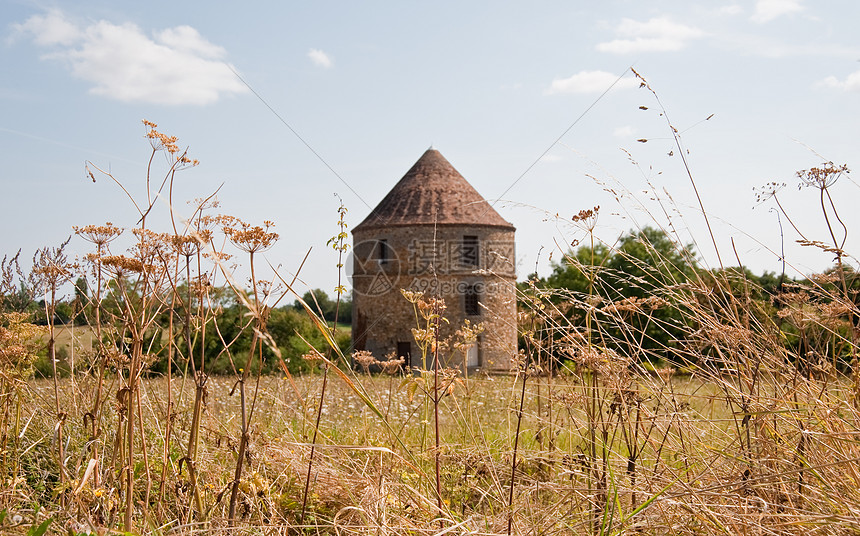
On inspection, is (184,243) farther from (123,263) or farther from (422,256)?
(422,256)

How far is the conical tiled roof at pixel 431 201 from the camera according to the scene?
22.2 meters

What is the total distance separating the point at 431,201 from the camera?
893 inches

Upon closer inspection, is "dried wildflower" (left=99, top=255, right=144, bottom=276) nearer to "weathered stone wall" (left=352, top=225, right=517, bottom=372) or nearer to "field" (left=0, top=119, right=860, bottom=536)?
"field" (left=0, top=119, right=860, bottom=536)

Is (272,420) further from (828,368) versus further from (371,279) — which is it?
(371,279)

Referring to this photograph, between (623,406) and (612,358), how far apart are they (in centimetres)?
21

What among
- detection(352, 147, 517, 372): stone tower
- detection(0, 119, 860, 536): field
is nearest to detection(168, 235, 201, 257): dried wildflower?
detection(0, 119, 860, 536): field

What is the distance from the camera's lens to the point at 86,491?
2096 mm

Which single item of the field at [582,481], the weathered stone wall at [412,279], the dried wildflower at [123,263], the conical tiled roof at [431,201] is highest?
the conical tiled roof at [431,201]

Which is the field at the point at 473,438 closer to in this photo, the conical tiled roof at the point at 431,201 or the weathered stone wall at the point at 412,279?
the weathered stone wall at the point at 412,279

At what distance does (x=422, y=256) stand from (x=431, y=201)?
90.4 inches

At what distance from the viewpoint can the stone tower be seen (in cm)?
2191

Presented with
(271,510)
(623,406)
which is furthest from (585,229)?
(271,510)

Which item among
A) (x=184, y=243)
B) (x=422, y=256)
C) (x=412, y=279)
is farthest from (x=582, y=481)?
(x=412, y=279)

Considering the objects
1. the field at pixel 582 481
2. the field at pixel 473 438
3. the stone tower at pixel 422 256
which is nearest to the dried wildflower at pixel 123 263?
the field at pixel 473 438
